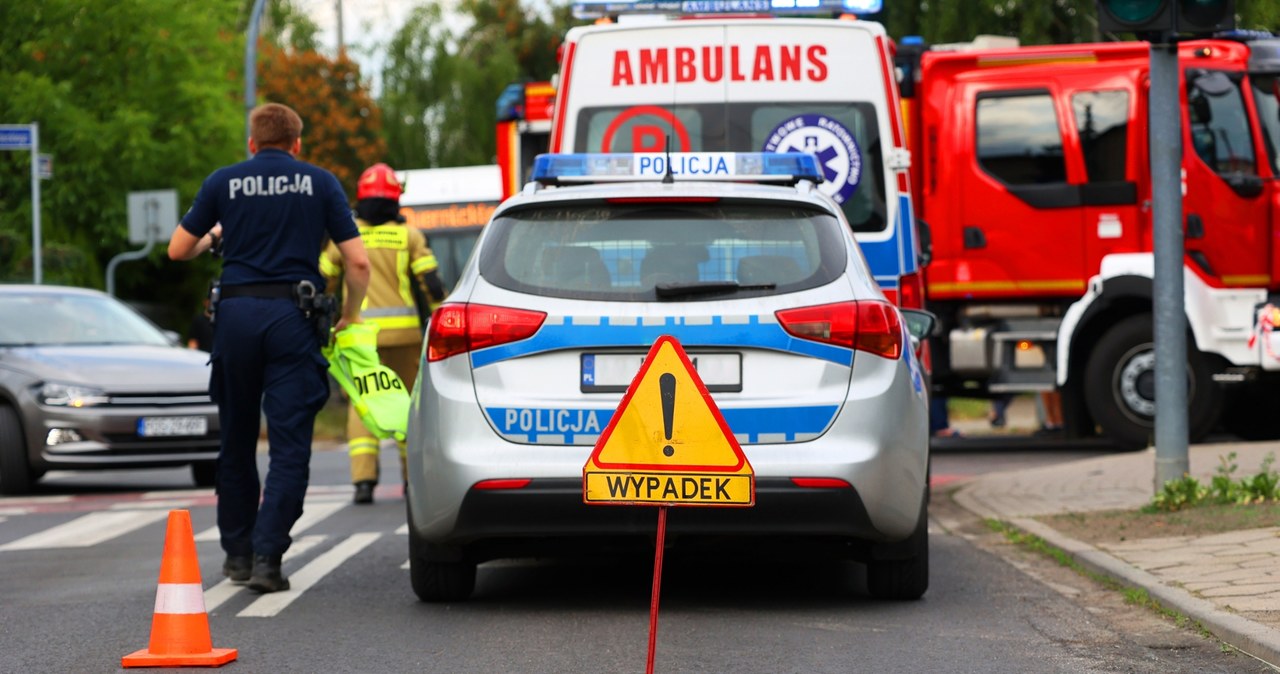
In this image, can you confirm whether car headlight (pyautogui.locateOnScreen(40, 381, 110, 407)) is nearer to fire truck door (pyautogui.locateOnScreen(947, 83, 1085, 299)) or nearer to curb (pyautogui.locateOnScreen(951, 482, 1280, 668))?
curb (pyautogui.locateOnScreen(951, 482, 1280, 668))

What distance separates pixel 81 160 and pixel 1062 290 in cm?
1220

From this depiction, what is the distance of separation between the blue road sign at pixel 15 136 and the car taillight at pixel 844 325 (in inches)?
491

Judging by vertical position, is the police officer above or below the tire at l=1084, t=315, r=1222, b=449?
above

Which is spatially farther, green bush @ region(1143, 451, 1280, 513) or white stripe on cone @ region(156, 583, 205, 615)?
green bush @ region(1143, 451, 1280, 513)

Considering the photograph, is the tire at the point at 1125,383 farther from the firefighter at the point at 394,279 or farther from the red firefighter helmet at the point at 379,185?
the red firefighter helmet at the point at 379,185

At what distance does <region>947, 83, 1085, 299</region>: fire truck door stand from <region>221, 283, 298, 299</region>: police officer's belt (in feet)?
29.0

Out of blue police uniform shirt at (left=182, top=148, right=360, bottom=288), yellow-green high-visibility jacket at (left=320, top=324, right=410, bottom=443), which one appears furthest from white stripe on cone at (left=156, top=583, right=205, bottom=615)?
yellow-green high-visibility jacket at (left=320, top=324, right=410, bottom=443)

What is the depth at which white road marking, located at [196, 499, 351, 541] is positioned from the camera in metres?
10.6

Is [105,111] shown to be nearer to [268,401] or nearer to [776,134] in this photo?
[776,134]

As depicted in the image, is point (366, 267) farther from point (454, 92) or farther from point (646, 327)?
point (454, 92)

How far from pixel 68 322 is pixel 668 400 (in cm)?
1011

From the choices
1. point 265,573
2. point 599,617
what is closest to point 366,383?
point 265,573

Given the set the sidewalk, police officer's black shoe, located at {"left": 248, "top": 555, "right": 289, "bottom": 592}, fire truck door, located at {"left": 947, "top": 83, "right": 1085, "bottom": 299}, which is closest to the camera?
the sidewalk

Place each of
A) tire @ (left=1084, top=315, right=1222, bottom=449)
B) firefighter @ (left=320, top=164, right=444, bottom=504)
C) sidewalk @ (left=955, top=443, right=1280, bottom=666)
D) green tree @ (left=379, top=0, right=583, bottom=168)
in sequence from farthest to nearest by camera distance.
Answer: green tree @ (left=379, top=0, right=583, bottom=168) → tire @ (left=1084, top=315, right=1222, bottom=449) → firefighter @ (left=320, top=164, right=444, bottom=504) → sidewalk @ (left=955, top=443, right=1280, bottom=666)
